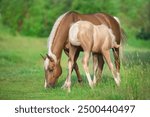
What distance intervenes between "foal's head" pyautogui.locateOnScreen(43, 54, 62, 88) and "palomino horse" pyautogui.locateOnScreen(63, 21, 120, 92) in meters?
0.11

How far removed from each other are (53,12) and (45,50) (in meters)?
0.42

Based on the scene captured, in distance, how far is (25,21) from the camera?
7.72m

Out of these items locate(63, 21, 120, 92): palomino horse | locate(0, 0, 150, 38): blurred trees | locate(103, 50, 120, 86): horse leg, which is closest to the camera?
locate(63, 21, 120, 92): palomino horse

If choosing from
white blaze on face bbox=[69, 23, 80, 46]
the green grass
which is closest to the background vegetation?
the green grass

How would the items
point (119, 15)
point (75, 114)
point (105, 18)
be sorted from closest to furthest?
point (75, 114), point (105, 18), point (119, 15)

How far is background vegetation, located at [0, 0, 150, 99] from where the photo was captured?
6305 mm

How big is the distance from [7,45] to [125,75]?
2.05 metres

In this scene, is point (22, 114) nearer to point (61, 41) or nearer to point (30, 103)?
point (30, 103)

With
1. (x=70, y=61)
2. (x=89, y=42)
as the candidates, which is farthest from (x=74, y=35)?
(x=70, y=61)

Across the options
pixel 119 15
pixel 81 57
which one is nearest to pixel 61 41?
pixel 81 57

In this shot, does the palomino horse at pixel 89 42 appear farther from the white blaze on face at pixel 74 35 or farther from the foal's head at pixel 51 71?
the foal's head at pixel 51 71

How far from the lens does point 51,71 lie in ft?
21.0

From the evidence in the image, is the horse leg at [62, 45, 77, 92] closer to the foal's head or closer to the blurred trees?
the foal's head

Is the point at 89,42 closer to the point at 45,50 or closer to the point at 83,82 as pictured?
the point at 83,82
